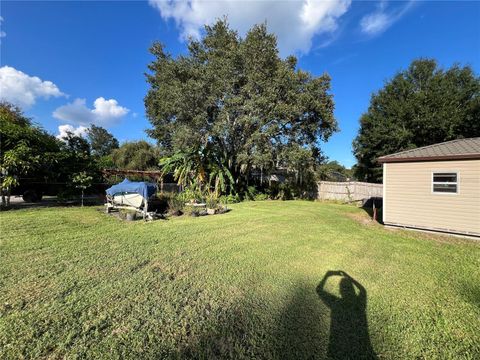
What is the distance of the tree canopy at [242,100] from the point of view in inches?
608

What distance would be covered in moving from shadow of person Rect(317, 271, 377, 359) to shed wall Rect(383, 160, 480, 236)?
5.94 m

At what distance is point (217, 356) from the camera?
2.44 meters

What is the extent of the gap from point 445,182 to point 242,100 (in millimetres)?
11399

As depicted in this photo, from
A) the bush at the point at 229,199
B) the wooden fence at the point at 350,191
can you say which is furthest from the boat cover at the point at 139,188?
the wooden fence at the point at 350,191

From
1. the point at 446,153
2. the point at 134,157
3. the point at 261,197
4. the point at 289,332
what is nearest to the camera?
the point at 289,332

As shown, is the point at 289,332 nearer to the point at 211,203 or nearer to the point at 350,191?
the point at 211,203

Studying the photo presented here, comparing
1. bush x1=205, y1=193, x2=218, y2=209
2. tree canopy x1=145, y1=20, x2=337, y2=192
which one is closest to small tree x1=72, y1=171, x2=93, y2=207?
tree canopy x1=145, y1=20, x2=337, y2=192

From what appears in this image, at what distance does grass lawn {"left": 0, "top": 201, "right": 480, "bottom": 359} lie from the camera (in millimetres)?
2580

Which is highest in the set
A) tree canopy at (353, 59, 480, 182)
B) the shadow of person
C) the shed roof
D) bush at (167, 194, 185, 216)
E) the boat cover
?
tree canopy at (353, 59, 480, 182)

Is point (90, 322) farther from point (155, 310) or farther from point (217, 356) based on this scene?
point (217, 356)

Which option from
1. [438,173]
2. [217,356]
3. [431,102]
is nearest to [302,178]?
[431,102]

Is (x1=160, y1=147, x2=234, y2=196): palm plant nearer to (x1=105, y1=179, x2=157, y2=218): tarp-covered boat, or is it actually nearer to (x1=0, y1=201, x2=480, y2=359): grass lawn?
(x1=105, y1=179, x2=157, y2=218): tarp-covered boat

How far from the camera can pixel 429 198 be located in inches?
321

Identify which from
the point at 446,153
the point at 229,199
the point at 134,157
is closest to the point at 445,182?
the point at 446,153
